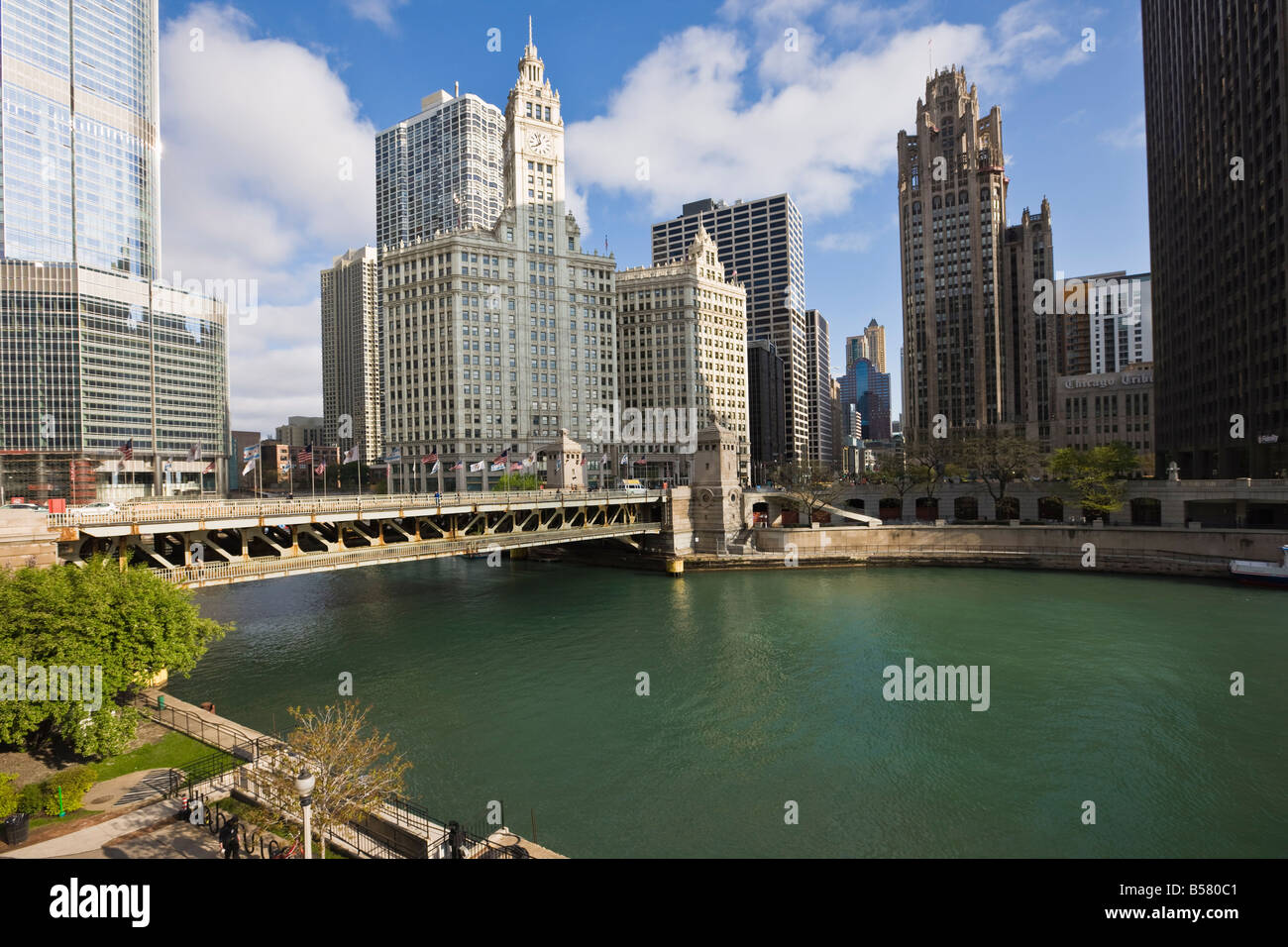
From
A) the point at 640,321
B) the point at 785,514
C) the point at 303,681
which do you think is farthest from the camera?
the point at 640,321

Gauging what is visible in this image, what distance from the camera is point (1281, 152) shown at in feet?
202

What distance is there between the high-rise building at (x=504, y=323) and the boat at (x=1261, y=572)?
9401 cm

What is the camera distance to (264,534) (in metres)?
32.5

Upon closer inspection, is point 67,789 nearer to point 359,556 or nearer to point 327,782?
point 327,782

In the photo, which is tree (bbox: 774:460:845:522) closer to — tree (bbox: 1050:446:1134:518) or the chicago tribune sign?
tree (bbox: 1050:446:1134:518)

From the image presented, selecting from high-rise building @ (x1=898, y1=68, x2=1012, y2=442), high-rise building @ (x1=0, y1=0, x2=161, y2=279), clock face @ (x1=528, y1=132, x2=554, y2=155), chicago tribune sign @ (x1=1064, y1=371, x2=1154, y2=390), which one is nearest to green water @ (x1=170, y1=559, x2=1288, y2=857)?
chicago tribune sign @ (x1=1064, y1=371, x2=1154, y2=390)

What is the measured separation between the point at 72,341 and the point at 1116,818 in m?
160

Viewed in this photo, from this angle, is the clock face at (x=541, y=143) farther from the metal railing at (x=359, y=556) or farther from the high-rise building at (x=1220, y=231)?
the high-rise building at (x=1220, y=231)

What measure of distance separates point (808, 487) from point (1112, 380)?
8203 cm

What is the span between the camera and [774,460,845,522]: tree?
253 ft

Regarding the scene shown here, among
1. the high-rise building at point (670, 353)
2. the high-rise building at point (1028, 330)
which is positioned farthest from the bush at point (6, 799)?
the high-rise building at point (1028, 330)

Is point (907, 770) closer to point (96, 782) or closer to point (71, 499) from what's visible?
point (96, 782)

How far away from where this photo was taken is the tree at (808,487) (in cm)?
7712
